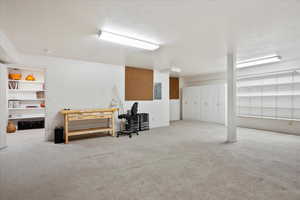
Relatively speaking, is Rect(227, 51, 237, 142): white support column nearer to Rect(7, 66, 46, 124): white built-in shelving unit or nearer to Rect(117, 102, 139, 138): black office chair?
Rect(117, 102, 139, 138): black office chair

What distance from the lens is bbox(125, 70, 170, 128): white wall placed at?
265 inches

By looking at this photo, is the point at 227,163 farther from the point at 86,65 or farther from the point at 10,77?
the point at 10,77

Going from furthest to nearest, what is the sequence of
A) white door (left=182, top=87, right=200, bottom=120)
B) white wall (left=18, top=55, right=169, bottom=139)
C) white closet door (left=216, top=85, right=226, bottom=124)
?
1. white door (left=182, top=87, right=200, bottom=120)
2. white closet door (left=216, top=85, right=226, bottom=124)
3. white wall (left=18, top=55, right=169, bottom=139)

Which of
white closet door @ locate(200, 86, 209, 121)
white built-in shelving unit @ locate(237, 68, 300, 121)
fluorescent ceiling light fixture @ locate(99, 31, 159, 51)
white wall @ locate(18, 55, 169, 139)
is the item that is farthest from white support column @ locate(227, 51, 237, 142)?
white closet door @ locate(200, 86, 209, 121)

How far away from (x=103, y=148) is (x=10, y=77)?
5.33 meters

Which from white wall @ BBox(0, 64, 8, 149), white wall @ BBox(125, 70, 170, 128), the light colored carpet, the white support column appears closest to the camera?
the light colored carpet

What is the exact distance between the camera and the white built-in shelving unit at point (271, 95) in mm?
5383

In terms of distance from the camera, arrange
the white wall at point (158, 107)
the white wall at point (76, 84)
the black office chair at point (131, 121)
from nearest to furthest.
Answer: the white wall at point (76, 84)
the black office chair at point (131, 121)
the white wall at point (158, 107)

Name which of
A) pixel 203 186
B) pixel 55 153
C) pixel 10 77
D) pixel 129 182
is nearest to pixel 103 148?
pixel 55 153

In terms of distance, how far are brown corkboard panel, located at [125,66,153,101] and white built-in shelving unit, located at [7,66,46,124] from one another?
3.76 meters

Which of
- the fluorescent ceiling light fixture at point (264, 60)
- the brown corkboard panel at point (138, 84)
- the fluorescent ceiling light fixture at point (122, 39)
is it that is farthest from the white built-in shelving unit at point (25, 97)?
the fluorescent ceiling light fixture at point (264, 60)

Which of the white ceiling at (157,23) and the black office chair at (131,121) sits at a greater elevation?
the white ceiling at (157,23)

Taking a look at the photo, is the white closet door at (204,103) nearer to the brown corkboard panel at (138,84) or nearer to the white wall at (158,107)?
the white wall at (158,107)

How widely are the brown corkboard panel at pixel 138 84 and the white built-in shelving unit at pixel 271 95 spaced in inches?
158
